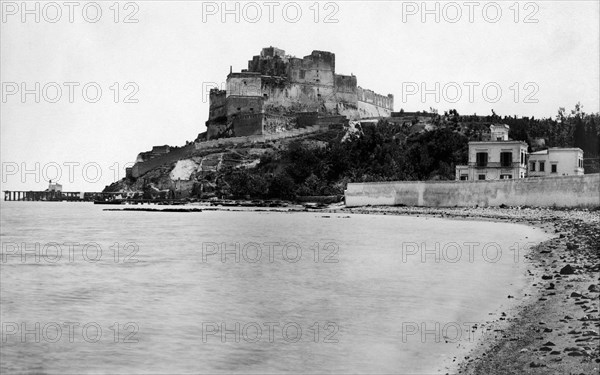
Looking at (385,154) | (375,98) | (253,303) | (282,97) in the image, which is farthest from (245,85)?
(253,303)

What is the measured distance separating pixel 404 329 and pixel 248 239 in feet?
67.4

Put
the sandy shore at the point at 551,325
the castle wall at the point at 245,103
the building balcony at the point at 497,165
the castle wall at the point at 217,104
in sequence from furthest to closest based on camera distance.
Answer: the castle wall at the point at 217,104 < the castle wall at the point at 245,103 < the building balcony at the point at 497,165 < the sandy shore at the point at 551,325

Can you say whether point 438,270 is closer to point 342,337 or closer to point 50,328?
point 342,337

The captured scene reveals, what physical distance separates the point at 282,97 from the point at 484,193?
1724 inches

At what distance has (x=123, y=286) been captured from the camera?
16.5 m

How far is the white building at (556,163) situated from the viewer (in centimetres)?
4862

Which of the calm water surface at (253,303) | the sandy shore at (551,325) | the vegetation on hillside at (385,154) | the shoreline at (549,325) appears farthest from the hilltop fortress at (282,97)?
the sandy shore at (551,325)

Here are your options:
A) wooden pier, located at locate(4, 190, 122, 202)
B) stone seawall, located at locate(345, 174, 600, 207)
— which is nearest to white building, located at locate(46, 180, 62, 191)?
wooden pier, located at locate(4, 190, 122, 202)

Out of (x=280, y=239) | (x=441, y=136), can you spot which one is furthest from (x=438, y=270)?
(x=441, y=136)

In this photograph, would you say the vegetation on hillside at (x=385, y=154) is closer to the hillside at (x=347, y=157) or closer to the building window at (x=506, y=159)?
the hillside at (x=347, y=157)

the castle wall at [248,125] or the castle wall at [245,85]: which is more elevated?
the castle wall at [245,85]

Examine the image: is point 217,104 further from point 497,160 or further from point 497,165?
point 497,165

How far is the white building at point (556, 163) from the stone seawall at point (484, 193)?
8.12m

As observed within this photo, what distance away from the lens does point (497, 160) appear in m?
49.1
